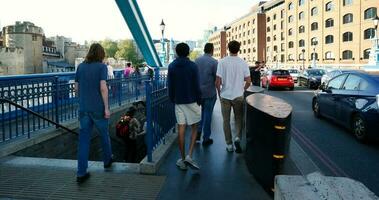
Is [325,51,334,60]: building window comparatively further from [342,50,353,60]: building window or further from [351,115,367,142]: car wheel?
[351,115,367,142]: car wheel

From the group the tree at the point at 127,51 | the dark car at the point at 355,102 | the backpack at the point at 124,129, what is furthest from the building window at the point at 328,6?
the tree at the point at 127,51

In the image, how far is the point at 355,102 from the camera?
845cm

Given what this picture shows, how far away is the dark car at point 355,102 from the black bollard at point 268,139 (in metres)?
3.51

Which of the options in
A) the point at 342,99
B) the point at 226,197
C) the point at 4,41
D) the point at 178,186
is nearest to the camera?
the point at 226,197

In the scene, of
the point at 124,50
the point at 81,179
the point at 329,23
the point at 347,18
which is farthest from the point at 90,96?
the point at 124,50

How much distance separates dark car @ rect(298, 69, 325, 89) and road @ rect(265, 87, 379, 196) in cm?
1649

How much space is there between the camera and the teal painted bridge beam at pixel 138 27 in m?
16.6

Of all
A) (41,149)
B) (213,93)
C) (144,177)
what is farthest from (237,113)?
(41,149)

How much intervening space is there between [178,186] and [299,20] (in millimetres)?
72753

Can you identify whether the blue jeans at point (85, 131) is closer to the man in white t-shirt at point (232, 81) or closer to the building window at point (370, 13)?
the man in white t-shirt at point (232, 81)

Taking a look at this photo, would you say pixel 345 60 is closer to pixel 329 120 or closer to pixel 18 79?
pixel 329 120

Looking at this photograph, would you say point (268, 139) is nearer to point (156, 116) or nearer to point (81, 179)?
point (156, 116)

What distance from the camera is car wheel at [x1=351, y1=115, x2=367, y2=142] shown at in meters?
7.82

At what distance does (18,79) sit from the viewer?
9664 millimetres
